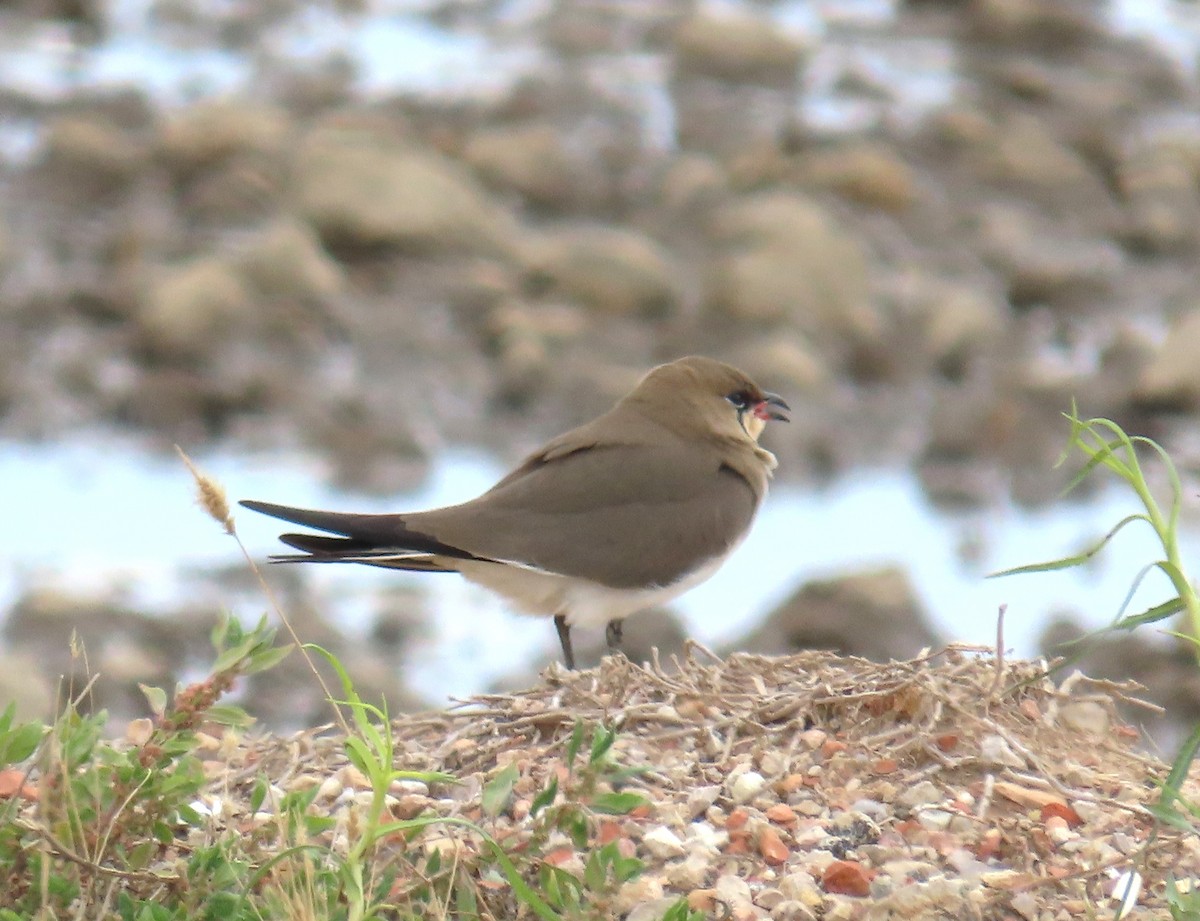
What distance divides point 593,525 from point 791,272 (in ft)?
14.9

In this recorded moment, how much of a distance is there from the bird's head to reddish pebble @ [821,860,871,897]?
7.49 ft

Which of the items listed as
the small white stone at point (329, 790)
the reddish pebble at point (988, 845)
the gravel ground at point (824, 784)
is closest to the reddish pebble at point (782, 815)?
the gravel ground at point (824, 784)

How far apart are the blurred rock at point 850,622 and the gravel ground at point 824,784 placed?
2538 mm

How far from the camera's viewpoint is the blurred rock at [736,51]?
12.5 metres

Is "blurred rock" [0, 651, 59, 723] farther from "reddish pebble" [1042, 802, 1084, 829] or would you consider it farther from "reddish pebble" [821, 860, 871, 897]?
"reddish pebble" [1042, 802, 1084, 829]

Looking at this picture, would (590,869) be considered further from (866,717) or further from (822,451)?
(822,451)

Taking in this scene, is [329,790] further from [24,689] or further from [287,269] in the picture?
[287,269]

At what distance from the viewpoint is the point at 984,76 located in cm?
1256

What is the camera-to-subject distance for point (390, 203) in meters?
9.44

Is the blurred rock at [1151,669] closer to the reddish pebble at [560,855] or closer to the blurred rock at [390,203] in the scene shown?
the reddish pebble at [560,855]

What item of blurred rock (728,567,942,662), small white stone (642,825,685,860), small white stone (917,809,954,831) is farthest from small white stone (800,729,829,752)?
blurred rock (728,567,942,662)

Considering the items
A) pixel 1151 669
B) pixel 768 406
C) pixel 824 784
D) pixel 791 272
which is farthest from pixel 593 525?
pixel 791 272

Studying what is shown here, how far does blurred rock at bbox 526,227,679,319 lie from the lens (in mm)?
8938

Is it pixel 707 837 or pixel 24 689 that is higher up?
pixel 707 837
